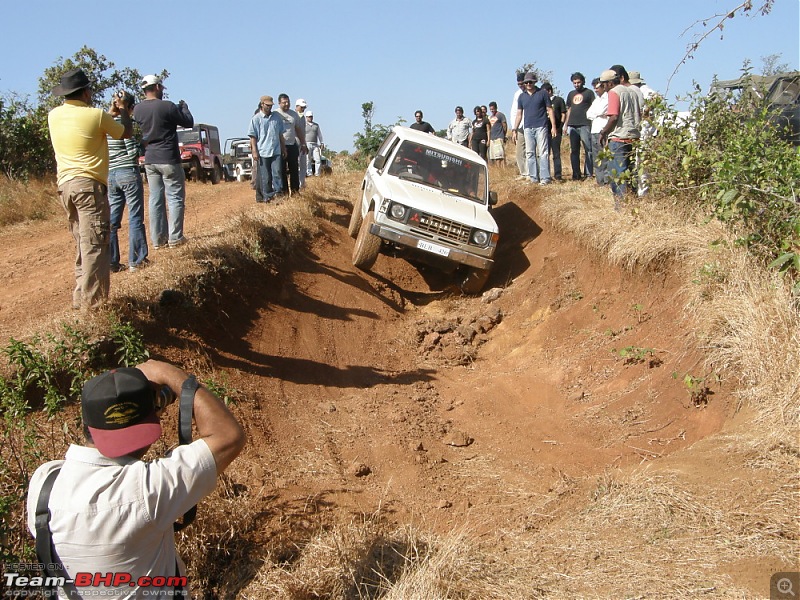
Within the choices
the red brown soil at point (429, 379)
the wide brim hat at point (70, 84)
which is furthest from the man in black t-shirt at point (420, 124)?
the wide brim hat at point (70, 84)

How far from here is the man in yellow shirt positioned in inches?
223

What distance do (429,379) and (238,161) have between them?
1952cm

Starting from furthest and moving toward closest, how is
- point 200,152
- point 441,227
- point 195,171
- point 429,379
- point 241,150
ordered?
point 241,150 < point 200,152 < point 195,171 < point 441,227 < point 429,379

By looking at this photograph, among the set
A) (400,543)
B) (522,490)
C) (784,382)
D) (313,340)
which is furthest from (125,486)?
(313,340)

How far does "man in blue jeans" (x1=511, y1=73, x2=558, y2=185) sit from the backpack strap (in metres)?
10.9

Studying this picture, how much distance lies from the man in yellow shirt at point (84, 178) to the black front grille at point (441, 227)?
13.7 feet

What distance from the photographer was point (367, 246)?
916cm

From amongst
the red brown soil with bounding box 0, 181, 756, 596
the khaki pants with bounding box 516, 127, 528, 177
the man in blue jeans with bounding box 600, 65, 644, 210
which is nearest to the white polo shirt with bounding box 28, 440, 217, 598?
the red brown soil with bounding box 0, 181, 756, 596

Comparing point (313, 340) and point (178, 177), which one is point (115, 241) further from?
point (313, 340)

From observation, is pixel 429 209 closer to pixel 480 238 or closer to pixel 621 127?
pixel 480 238

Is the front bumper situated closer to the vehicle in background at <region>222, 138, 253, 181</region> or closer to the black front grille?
the black front grille

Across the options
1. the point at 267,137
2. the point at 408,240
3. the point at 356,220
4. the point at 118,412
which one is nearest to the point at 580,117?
the point at 356,220

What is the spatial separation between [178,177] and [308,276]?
2.16 m

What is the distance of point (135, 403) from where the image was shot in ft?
7.52
